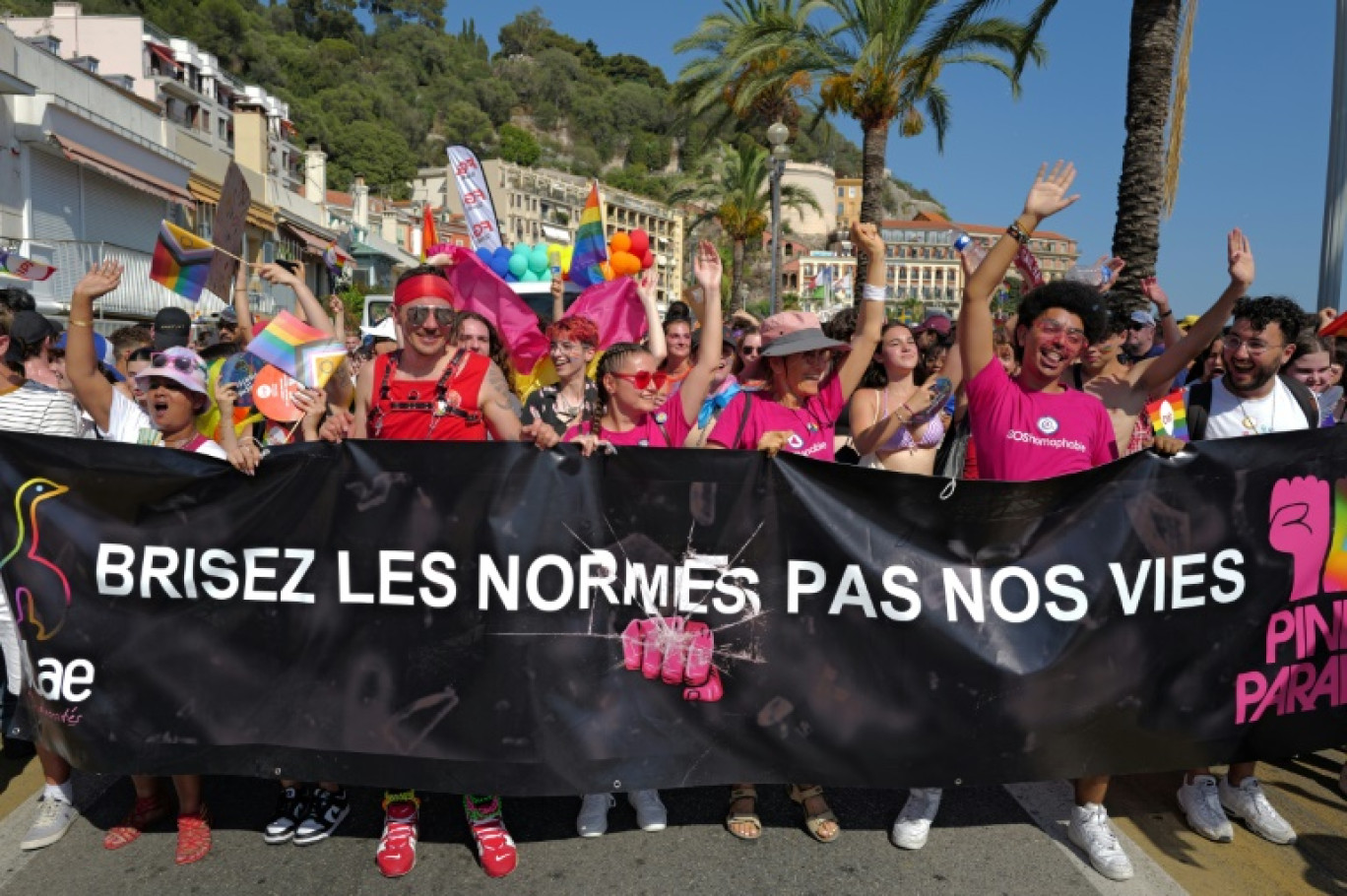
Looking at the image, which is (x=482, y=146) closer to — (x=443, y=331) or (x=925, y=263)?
(x=925, y=263)

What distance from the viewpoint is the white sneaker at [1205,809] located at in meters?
3.64

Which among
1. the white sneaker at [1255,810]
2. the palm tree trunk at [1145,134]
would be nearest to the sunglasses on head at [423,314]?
the white sneaker at [1255,810]

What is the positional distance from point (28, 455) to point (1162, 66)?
1063 cm

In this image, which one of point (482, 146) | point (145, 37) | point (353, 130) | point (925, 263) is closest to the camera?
point (145, 37)

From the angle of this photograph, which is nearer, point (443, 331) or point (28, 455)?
point (28, 455)

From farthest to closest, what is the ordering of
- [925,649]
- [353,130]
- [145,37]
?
[353,130]
[145,37]
[925,649]

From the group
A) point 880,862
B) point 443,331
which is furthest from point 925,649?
point 443,331

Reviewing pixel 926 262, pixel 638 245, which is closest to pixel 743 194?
pixel 638 245

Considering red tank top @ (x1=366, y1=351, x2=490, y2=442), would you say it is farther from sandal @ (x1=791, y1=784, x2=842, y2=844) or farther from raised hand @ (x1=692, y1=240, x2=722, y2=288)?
sandal @ (x1=791, y1=784, x2=842, y2=844)

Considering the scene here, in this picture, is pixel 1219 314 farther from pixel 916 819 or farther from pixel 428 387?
pixel 428 387

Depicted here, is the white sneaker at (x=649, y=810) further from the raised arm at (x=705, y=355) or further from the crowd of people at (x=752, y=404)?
the raised arm at (x=705, y=355)

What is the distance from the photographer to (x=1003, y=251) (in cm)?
353

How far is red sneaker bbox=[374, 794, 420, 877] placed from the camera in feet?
11.0

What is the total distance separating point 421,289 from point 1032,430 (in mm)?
2367
